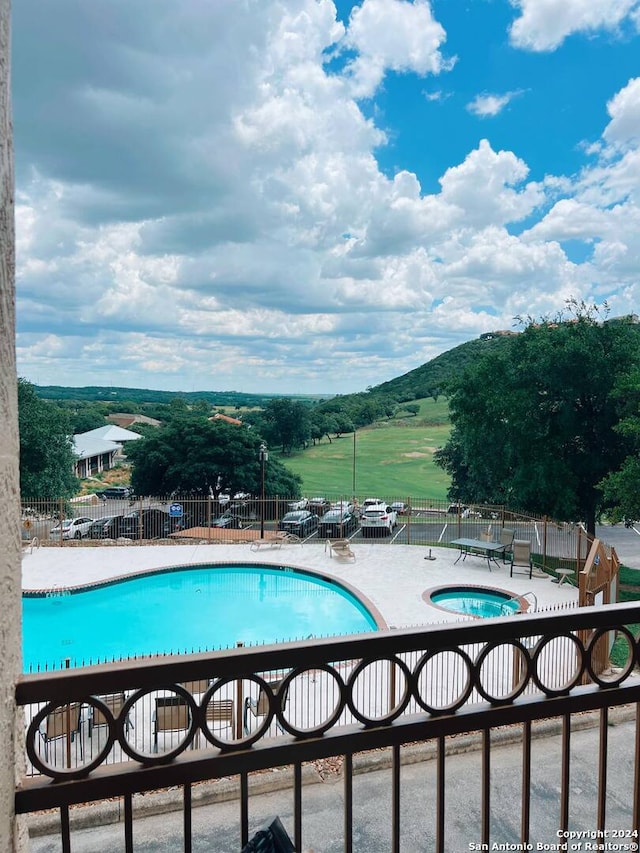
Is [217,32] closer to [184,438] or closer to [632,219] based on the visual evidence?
[632,219]

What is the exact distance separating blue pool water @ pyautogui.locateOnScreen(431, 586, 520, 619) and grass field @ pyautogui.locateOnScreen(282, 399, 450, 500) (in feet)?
85.9

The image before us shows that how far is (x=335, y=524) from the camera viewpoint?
21.6 metres

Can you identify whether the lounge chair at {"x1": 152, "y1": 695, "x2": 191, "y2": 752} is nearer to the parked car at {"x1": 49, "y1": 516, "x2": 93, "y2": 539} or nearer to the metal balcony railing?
the metal balcony railing

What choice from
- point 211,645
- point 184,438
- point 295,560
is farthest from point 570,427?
point 184,438

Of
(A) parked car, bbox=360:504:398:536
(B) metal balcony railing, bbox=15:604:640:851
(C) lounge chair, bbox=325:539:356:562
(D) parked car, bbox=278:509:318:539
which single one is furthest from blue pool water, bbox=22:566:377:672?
(B) metal balcony railing, bbox=15:604:640:851

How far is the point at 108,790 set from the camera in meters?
1.18

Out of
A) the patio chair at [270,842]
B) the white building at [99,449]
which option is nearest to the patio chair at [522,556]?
the patio chair at [270,842]

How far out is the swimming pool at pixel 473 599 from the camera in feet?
39.7

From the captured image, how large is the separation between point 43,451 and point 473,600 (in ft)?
57.4

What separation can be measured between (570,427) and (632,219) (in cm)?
623

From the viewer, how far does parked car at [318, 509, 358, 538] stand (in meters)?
21.0

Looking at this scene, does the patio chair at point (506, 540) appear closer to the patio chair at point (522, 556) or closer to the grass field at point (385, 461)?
the patio chair at point (522, 556)

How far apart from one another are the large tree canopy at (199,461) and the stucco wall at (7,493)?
1054 inches

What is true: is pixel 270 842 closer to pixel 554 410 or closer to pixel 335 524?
pixel 554 410
